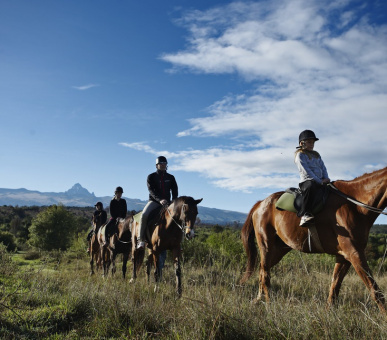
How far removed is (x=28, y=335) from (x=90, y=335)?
2.52 feet

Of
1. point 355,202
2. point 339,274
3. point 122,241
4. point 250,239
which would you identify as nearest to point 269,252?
point 250,239

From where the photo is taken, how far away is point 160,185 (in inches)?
364

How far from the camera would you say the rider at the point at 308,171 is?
18.3 ft

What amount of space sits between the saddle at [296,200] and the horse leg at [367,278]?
3.11 ft

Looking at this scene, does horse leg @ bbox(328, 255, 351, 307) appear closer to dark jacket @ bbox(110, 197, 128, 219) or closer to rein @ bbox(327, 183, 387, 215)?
rein @ bbox(327, 183, 387, 215)

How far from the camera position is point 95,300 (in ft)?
17.6

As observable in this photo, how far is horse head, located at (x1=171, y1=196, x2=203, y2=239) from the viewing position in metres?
7.28

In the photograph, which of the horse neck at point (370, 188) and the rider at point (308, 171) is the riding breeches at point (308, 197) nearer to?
the rider at point (308, 171)

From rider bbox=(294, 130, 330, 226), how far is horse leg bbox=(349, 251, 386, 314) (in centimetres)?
92

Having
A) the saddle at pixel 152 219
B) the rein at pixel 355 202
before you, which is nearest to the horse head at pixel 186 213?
the saddle at pixel 152 219

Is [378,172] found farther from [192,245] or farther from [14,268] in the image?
[192,245]

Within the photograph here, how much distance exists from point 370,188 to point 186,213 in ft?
12.5

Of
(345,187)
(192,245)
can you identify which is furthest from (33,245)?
(345,187)

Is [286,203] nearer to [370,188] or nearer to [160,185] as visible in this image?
[370,188]
